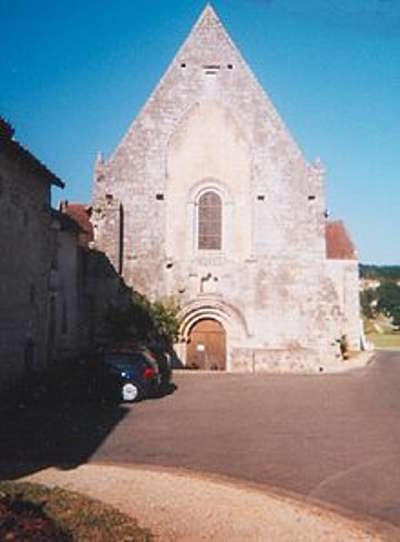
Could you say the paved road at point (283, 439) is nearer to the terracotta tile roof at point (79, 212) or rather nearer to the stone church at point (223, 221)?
the stone church at point (223, 221)

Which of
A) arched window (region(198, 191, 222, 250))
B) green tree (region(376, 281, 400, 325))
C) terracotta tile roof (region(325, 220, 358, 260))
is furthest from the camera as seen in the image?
green tree (region(376, 281, 400, 325))

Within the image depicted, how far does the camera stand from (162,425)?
14.0 metres

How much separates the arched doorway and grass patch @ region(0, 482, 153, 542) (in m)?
19.2

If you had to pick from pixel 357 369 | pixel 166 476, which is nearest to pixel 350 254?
pixel 357 369

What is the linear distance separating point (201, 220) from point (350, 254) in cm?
2317

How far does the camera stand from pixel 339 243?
48.6 m

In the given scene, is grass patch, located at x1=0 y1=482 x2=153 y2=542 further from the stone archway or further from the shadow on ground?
the stone archway

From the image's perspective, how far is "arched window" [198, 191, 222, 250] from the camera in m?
27.9

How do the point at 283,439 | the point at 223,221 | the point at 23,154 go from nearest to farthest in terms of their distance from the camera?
the point at 283,439, the point at 23,154, the point at 223,221

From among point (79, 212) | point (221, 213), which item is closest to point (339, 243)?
point (79, 212)

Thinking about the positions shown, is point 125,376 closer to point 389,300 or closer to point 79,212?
point 79,212

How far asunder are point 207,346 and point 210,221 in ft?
17.5

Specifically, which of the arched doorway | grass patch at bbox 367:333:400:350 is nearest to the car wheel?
the arched doorway

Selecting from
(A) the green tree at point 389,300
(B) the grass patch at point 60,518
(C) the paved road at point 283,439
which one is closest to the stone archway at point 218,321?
(C) the paved road at point 283,439
